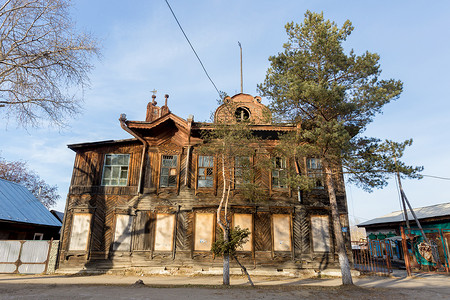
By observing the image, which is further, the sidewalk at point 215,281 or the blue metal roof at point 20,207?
the blue metal roof at point 20,207

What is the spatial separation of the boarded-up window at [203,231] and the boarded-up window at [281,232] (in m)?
3.66

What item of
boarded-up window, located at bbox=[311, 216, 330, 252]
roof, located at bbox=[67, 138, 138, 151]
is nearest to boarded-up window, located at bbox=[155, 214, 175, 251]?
roof, located at bbox=[67, 138, 138, 151]

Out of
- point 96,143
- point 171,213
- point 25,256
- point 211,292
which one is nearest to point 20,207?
point 25,256

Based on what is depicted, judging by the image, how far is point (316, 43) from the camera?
1232 cm

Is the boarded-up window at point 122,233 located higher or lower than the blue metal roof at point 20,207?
lower

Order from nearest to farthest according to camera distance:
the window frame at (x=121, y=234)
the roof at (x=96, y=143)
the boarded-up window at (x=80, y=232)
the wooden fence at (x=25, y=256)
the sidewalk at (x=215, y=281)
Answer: the sidewalk at (x=215, y=281)
the wooden fence at (x=25, y=256)
the window frame at (x=121, y=234)
the boarded-up window at (x=80, y=232)
the roof at (x=96, y=143)

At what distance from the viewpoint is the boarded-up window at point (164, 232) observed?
15648 millimetres

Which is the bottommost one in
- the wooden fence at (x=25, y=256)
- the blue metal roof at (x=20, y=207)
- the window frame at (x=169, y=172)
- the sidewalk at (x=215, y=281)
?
the sidewalk at (x=215, y=281)

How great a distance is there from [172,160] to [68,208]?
6.84 meters

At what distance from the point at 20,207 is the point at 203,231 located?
46.0 feet

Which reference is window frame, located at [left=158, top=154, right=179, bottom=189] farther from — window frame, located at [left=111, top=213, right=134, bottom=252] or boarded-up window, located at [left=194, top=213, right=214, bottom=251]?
window frame, located at [left=111, top=213, right=134, bottom=252]

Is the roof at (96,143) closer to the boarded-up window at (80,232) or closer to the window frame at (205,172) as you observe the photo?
the boarded-up window at (80,232)

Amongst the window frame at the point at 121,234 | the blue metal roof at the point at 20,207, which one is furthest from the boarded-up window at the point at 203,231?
the blue metal roof at the point at 20,207

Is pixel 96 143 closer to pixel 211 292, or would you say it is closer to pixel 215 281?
pixel 215 281
